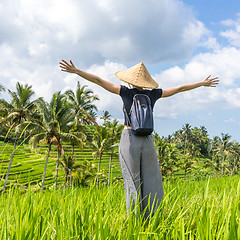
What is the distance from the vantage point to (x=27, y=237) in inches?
37.5

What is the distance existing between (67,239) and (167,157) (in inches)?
1332

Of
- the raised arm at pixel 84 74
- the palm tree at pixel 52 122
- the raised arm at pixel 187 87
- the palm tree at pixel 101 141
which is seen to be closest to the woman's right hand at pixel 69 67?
the raised arm at pixel 84 74

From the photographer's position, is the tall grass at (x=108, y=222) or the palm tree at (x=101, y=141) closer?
the tall grass at (x=108, y=222)

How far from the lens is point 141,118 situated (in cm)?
194

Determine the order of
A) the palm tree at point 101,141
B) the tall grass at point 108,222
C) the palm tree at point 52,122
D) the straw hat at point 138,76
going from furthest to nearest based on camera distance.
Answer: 1. the palm tree at point 101,141
2. the palm tree at point 52,122
3. the straw hat at point 138,76
4. the tall grass at point 108,222

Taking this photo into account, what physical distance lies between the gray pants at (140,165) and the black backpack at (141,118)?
10 centimetres

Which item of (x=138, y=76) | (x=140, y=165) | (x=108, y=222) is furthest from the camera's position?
(x=138, y=76)

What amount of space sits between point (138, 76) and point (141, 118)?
564 mm

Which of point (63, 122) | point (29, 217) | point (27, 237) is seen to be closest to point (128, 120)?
point (29, 217)

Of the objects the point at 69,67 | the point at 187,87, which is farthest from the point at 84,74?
the point at 187,87

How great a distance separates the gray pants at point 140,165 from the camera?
6.57 ft

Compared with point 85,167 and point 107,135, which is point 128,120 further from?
point 107,135

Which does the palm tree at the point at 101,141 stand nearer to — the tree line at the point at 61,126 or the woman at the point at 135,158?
the tree line at the point at 61,126

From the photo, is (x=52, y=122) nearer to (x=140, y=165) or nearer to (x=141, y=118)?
(x=140, y=165)
